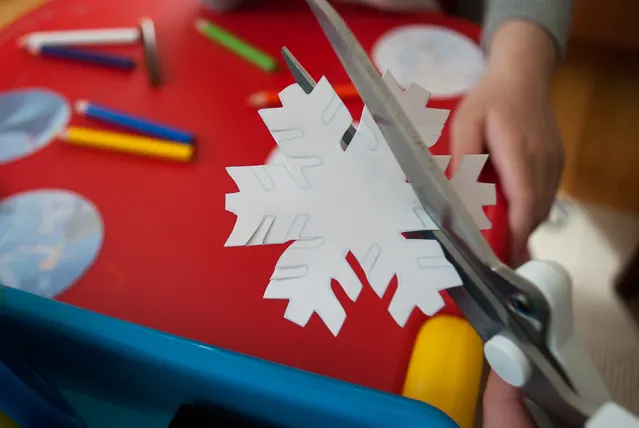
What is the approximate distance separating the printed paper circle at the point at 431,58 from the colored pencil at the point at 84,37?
0.25 metres

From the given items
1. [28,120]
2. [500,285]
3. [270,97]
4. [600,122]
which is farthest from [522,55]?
[600,122]

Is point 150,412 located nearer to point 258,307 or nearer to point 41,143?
point 258,307

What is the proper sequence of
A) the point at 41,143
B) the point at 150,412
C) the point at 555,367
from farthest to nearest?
the point at 41,143, the point at 150,412, the point at 555,367

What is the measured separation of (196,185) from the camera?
46 centimetres

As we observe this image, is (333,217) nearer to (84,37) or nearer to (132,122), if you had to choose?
(132,122)

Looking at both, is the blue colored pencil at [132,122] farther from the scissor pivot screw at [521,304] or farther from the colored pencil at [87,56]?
the scissor pivot screw at [521,304]

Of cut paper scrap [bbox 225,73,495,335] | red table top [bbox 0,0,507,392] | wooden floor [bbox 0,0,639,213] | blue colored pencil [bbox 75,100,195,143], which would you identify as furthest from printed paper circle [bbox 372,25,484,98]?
wooden floor [bbox 0,0,639,213]

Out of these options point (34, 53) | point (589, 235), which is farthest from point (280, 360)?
point (589, 235)

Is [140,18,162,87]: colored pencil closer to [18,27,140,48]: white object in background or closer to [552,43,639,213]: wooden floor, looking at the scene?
[18,27,140,48]: white object in background

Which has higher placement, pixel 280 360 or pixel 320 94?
pixel 320 94

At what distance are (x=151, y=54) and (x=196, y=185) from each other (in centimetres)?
17

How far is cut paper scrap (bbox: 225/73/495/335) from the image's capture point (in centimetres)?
24

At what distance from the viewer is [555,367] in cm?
23

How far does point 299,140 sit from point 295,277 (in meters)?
0.06
